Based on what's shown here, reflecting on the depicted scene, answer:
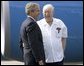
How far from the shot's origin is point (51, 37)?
17.9ft

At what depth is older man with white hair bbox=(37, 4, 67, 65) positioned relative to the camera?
5454 mm

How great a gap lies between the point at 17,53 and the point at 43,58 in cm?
405

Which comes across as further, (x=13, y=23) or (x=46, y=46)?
(x=13, y=23)

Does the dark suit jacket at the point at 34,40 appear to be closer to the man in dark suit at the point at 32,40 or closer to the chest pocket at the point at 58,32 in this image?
the man in dark suit at the point at 32,40

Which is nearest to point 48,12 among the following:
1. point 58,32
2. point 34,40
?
point 58,32

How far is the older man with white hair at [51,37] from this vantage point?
17.9 feet

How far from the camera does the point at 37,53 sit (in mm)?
4938

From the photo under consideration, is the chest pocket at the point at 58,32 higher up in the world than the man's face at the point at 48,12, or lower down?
lower down

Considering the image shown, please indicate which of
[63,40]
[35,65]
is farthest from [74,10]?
[35,65]

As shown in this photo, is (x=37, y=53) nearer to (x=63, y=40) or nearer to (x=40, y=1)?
(x=63, y=40)

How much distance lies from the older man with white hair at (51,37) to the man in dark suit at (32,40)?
1.36 feet

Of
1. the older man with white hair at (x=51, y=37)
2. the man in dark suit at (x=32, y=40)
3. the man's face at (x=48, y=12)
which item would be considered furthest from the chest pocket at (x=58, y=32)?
the man in dark suit at (x=32, y=40)

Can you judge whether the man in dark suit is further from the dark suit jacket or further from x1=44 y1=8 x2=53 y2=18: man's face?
x1=44 y1=8 x2=53 y2=18: man's face

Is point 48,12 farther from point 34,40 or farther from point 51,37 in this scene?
point 34,40
